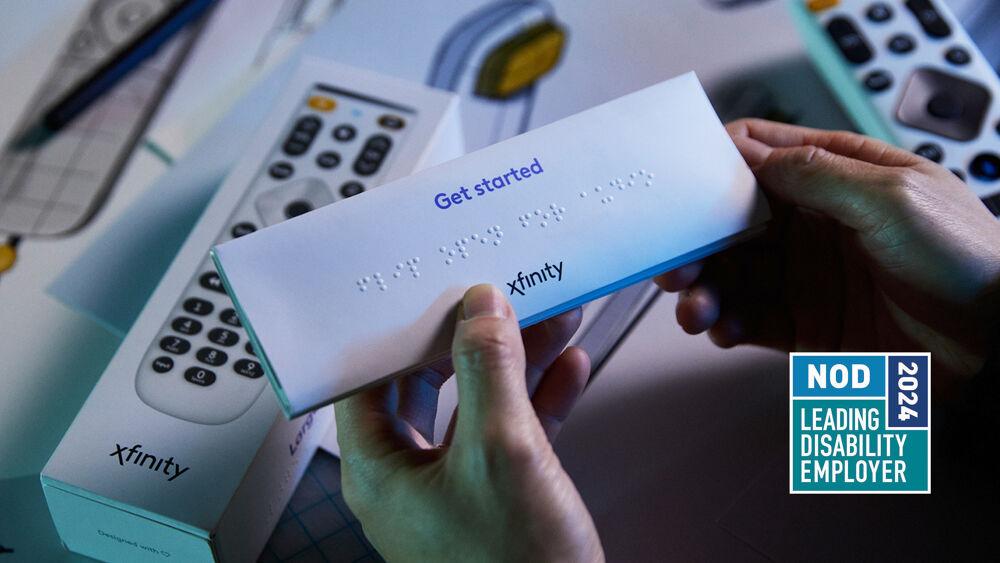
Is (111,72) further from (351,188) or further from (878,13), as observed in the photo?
(878,13)

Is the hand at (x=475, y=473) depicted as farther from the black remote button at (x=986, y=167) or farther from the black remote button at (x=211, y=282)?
the black remote button at (x=986, y=167)

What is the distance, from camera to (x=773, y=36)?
710mm

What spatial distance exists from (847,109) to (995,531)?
0.97ft

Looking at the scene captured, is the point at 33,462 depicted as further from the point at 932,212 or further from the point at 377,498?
the point at 932,212

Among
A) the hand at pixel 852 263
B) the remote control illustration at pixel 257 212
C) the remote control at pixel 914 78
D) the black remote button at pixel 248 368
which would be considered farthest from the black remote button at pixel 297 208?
the remote control at pixel 914 78

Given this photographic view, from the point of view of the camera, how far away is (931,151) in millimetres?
602

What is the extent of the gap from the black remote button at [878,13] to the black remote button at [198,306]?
48 centimetres

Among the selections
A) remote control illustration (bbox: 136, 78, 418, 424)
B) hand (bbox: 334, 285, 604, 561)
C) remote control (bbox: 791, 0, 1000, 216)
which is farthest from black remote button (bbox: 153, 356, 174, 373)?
remote control (bbox: 791, 0, 1000, 216)

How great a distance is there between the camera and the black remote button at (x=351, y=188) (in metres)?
0.56

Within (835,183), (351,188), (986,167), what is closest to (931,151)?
(986,167)

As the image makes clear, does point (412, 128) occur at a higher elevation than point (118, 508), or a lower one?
higher

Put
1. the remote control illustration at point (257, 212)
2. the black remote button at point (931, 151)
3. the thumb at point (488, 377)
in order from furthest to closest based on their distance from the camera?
the black remote button at point (931, 151), the remote control illustration at point (257, 212), the thumb at point (488, 377)

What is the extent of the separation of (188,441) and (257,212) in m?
0.15

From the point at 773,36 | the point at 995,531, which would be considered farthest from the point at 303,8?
the point at 995,531
